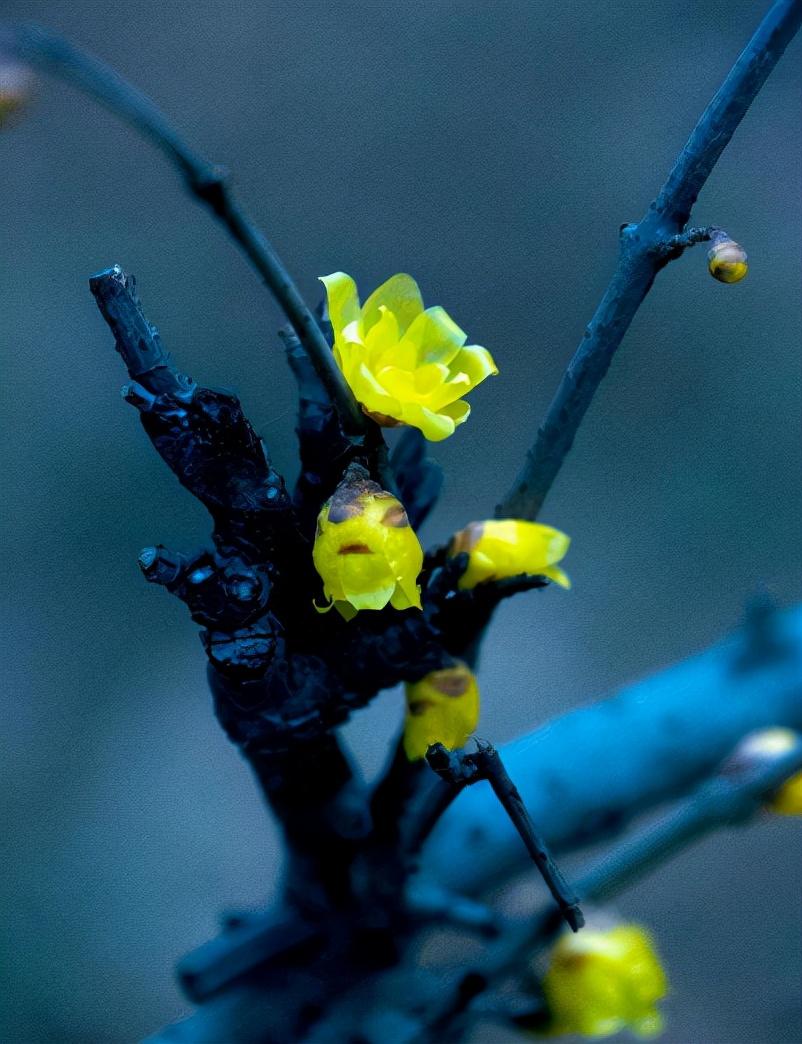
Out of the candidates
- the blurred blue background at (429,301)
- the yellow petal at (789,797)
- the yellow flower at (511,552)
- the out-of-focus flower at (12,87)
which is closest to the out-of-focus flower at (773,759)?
the yellow petal at (789,797)

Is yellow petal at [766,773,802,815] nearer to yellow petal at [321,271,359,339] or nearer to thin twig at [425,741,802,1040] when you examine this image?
thin twig at [425,741,802,1040]

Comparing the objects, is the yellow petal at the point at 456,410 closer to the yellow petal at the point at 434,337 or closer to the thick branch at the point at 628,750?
the yellow petal at the point at 434,337

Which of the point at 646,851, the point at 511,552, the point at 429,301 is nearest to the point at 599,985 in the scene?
the point at 646,851

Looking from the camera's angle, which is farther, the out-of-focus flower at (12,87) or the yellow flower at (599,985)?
the yellow flower at (599,985)

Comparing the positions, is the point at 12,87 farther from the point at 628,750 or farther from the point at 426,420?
the point at 628,750

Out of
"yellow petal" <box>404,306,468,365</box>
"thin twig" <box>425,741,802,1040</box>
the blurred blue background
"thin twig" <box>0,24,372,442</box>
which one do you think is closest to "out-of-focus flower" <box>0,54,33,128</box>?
"thin twig" <box>0,24,372,442</box>

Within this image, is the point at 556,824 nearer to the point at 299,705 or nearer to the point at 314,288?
the point at 299,705
